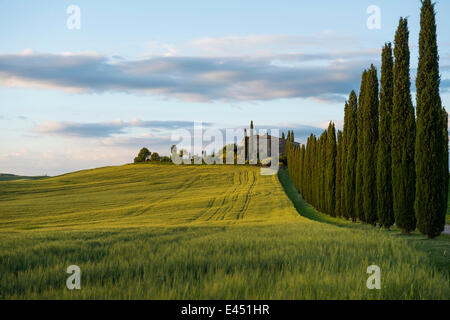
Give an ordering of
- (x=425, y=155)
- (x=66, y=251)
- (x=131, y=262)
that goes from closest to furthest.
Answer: (x=131, y=262) < (x=66, y=251) < (x=425, y=155)

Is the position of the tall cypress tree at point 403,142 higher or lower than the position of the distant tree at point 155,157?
higher

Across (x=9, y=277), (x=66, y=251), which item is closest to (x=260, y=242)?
(x=66, y=251)

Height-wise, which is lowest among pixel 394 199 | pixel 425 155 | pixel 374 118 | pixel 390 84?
pixel 394 199

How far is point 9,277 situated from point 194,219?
21.4 m

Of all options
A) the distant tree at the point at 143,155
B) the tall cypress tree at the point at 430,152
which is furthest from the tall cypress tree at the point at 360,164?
the distant tree at the point at 143,155

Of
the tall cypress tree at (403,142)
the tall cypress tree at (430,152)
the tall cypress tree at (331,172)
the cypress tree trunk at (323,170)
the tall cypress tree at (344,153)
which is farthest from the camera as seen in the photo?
the cypress tree trunk at (323,170)

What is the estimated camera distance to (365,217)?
20.8m

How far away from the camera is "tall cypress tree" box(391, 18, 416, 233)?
54.3 feet

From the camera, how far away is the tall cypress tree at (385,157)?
18.4 meters

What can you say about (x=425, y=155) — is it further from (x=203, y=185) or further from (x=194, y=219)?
(x=203, y=185)

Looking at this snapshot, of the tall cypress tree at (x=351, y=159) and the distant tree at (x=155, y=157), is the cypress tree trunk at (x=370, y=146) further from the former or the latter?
the distant tree at (x=155, y=157)

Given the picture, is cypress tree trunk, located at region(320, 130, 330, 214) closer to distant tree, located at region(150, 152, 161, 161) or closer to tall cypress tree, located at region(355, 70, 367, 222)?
tall cypress tree, located at region(355, 70, 367, 222)

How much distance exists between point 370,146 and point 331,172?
8.06m

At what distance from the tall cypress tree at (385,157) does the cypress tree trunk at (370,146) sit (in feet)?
4.68
